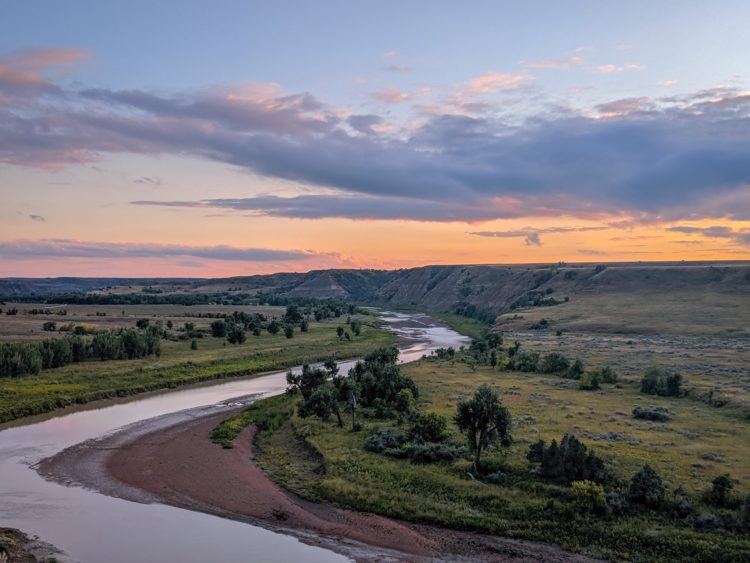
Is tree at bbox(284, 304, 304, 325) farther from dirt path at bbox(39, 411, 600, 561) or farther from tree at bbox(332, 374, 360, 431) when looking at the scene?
dirt path at bbox(39, 411, 600, 561)

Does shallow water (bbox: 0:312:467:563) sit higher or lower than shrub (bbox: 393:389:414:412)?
lower

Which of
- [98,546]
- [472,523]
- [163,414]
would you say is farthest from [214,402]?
[472,523]

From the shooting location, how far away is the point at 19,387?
55.1m

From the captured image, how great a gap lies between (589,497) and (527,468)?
16.3ft

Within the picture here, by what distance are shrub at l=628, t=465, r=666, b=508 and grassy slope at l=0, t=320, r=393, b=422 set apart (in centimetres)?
4573

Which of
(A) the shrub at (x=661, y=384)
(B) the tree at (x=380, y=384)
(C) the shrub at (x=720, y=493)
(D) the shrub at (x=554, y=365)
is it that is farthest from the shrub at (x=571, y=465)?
(D) the shrub at (x=554, y=365)

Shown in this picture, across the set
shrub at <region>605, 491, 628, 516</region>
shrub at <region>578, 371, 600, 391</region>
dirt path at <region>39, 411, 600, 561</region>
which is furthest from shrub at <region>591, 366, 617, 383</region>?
dirt path at <region>39, 411, 600, 561</region>

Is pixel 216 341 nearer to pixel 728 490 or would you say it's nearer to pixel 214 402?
pixel 214 402

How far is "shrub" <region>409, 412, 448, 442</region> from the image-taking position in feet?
125

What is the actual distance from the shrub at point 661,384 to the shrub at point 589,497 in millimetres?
30949

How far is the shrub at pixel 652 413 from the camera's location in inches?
1735

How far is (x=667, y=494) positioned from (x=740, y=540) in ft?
13.7

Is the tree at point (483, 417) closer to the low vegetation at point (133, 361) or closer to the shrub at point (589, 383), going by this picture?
the shrub at point (589, 383)

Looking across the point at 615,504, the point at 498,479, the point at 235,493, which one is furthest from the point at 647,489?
the point at 235,493
